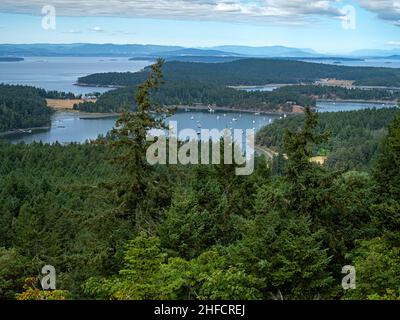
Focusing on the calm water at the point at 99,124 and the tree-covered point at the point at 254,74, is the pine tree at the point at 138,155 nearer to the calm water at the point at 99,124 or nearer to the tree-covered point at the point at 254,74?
the calm water at the point at 99,124

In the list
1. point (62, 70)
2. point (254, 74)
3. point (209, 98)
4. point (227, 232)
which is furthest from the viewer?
point (254, 74)

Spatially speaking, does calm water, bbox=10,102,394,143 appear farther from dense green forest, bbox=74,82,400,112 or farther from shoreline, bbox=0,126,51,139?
dense green forest, bbox=74,82,400,112

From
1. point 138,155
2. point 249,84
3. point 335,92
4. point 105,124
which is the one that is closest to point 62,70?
point 105,124

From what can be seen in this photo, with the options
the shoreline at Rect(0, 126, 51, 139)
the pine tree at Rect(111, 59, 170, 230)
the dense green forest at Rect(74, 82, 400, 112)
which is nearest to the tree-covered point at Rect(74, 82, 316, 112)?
the dense green forest at Rect(74, 82, 400, 112)

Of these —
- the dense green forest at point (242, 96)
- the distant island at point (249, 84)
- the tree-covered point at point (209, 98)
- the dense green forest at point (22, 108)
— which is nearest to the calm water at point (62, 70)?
the distant island at point (249, 84)

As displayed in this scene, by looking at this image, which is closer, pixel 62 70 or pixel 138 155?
pixel 138 155

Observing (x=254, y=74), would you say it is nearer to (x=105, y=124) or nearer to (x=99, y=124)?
(x=105, y=124)
